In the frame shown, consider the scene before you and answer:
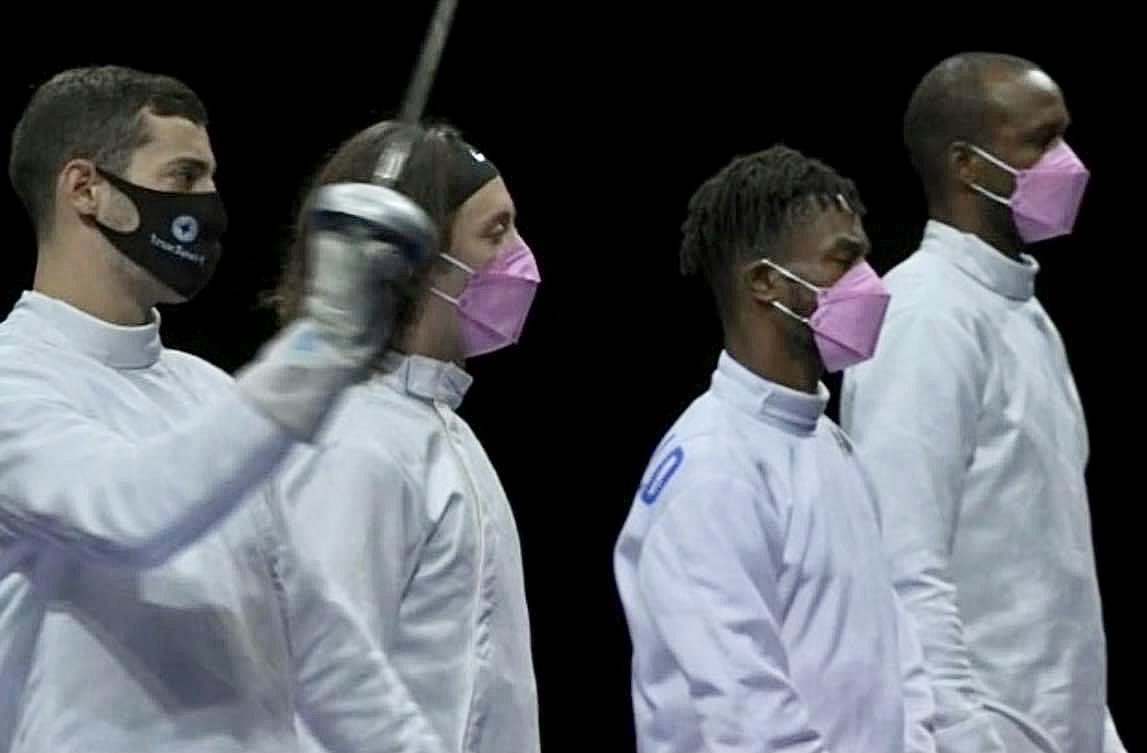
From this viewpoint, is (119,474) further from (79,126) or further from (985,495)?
(985,495)

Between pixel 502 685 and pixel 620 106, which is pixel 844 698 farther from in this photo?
pixel 620 106

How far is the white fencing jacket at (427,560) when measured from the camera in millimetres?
2771

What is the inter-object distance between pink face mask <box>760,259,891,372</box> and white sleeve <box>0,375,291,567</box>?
3.18 ft

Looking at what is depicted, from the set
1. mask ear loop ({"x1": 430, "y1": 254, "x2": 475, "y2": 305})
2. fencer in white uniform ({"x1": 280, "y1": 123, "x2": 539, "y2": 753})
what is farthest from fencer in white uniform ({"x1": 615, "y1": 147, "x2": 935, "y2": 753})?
mask ear loop ({"x1": 430, "y1": 254, "x2": 475, "y2": 305})

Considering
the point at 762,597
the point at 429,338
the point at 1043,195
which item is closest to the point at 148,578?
the point at 429,338

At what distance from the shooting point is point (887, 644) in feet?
9.87

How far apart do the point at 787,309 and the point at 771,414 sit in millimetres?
160

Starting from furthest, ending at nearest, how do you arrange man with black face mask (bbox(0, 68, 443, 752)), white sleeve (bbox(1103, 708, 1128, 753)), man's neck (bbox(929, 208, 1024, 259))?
man's neck (bbox(929, 208, 1024, 259))
white sleeve (bbox(1103, 708, 1128, 753))
man with black face mask (bbox(0, 68, 443, 752))

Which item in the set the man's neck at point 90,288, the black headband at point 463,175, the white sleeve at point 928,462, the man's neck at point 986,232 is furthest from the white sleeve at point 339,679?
the man's neck at point 986,232

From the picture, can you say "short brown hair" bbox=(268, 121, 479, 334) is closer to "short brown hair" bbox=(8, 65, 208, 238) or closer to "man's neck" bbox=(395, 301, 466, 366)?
"man's neck" bbox=(395, 301, 466, 366)

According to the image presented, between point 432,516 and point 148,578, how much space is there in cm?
44

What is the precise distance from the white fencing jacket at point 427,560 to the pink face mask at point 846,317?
47 cm

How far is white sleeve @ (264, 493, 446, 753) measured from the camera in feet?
8.68

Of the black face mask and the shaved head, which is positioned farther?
the shaved head
